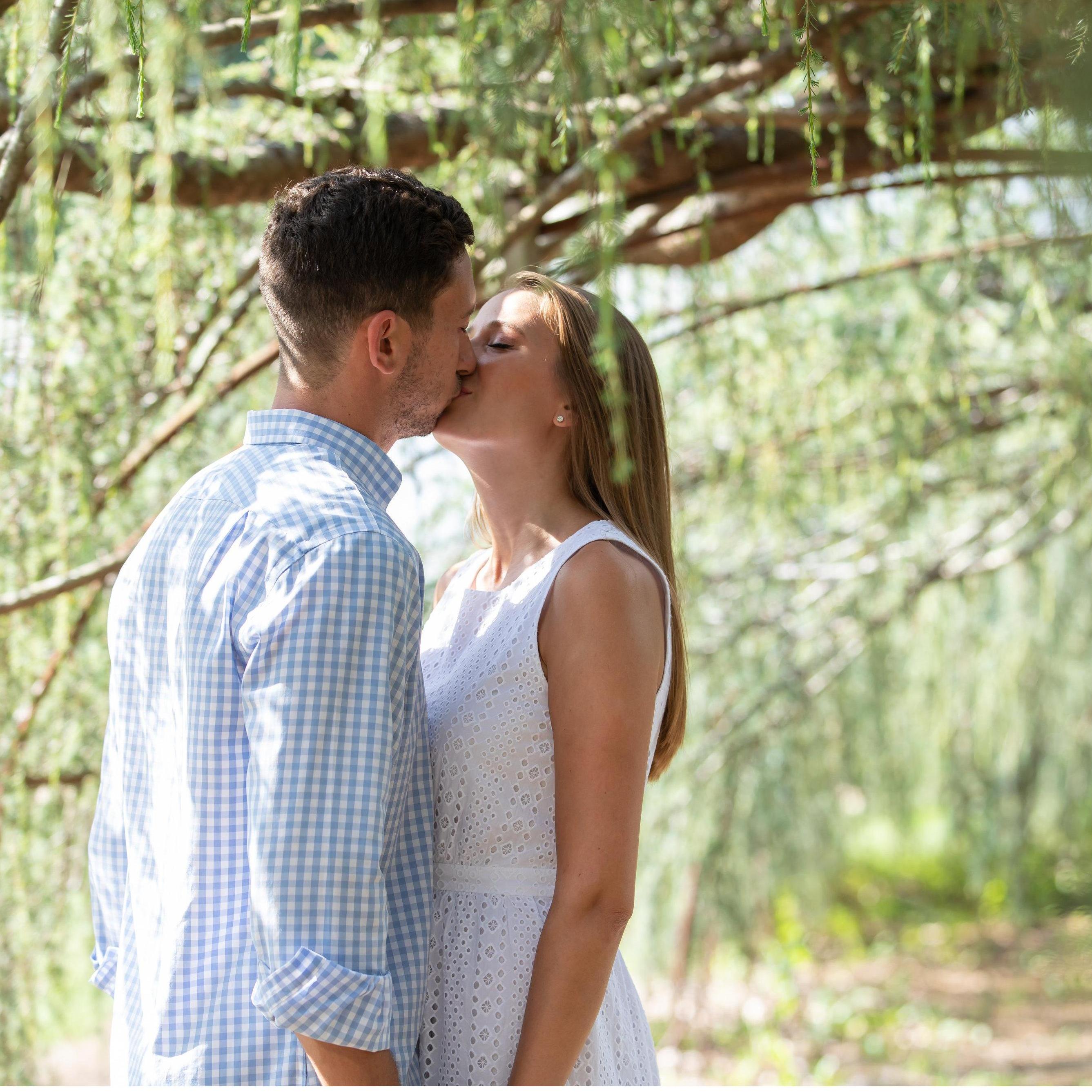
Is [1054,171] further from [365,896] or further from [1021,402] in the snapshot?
[1021,402]

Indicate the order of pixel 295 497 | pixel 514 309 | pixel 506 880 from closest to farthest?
pixel 295 497 → pixel 506 880 → pixel 514 309

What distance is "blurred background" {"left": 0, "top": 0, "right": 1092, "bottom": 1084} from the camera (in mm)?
905

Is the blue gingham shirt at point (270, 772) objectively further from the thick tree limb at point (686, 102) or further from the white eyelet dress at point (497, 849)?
the thick tree limb at point (686, 102)

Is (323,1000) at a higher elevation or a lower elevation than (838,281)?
lower

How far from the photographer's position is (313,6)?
140cm

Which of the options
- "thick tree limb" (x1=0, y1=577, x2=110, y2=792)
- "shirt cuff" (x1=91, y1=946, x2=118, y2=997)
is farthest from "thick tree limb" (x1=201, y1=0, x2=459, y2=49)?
"shirt cuff" (x1=91, y1=946, x2=118, y2=997)

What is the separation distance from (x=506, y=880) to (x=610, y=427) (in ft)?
1.70

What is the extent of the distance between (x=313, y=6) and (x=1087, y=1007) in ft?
22.1

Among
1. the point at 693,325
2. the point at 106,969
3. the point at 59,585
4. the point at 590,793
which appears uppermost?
the point at 693,325

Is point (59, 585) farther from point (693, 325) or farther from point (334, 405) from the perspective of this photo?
point (693, 325)

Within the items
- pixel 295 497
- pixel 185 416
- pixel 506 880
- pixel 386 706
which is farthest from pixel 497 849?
pixel 185 416

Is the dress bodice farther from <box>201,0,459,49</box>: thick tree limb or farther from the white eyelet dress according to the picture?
<box>201,0,459,49</box>: thick tree limb

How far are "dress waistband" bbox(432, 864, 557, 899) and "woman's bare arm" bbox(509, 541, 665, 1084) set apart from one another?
0.10 meters

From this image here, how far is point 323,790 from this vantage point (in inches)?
35.8
